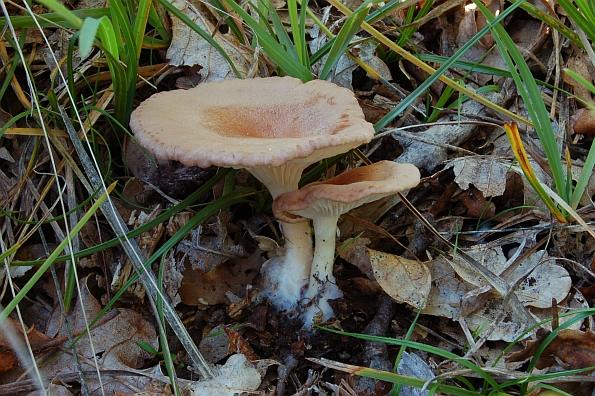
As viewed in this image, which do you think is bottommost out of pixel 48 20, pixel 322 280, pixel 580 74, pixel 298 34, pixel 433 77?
pixel 322 280

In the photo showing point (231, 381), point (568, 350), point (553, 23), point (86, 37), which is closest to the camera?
point (86, 37)

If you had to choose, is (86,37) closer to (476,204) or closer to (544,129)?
(544,129)

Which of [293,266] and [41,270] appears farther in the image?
[293,266]

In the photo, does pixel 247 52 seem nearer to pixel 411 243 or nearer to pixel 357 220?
pixel 357 220

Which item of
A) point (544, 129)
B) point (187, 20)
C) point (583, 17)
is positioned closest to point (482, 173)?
point (544, 129)

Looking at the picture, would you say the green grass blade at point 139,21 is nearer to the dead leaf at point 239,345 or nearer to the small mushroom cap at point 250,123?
the small mushroom cap at point 250,123

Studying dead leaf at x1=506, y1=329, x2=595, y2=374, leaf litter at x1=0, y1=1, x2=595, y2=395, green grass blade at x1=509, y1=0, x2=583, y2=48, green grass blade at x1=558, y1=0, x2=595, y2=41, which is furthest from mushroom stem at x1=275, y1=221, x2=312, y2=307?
green grass blade at x1=509, y1=0, x2=583, y2=48

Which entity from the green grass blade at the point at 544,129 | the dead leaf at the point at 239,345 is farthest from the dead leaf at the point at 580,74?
the dead leaf at the point at 239,345

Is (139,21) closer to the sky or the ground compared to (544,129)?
closer to the sky
